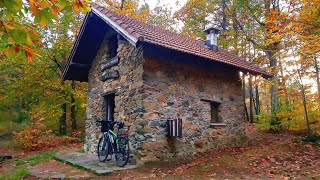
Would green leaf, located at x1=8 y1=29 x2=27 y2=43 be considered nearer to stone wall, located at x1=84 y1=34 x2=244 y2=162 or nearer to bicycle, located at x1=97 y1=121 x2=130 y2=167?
bicycle, located at x1=97 y1=121 x2=130 y2=167

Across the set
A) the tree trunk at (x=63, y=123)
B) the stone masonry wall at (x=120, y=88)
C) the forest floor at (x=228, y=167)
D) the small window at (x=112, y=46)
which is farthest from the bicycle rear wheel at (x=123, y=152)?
the tree trunk at (x=63, y=123)

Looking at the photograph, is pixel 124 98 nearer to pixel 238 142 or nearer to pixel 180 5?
pixel 238 142

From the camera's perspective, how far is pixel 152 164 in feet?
20.6

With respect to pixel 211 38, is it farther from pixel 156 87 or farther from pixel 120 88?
Answer: pixel 120 88

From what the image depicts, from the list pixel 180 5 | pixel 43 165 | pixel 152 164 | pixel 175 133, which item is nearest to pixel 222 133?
pixel 175 133

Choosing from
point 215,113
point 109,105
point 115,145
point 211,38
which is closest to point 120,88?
point 109,105

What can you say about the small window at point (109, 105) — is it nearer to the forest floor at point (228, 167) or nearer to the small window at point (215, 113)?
the forest floor at point (228, 167)

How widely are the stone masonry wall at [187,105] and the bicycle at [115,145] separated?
420mm

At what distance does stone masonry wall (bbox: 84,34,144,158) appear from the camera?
6.82m

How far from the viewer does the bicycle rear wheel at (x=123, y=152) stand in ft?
20.4

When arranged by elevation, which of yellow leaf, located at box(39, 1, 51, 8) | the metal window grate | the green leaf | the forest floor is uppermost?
yellow leaf, located at box(39, 1, 51, 8)

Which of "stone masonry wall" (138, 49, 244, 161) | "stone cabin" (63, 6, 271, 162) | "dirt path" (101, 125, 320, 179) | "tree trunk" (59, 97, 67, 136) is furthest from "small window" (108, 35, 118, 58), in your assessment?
"tree trunk" (59, 97, 67, 136)

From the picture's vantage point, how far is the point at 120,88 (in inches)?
300

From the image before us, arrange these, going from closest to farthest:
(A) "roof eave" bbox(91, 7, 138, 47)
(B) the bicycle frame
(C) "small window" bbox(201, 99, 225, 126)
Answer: (A) "roof eave" bbox(91, 7, 138, 47), (B) the bicycle frame, (C) "small window" bbox(201, 99, 225, 126)
